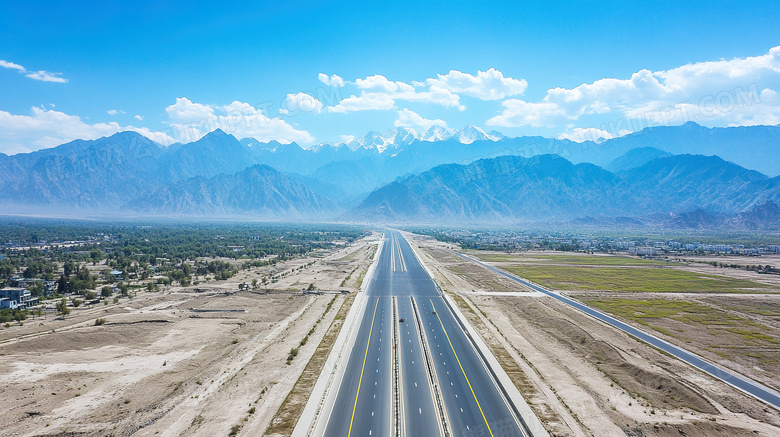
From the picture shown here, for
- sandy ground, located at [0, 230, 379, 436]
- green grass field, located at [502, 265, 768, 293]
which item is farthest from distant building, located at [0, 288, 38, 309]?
green grass field, located at [502, 265, 768, 293]

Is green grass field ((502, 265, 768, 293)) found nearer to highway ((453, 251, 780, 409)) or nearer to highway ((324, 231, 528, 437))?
highway ((453, 251, 780, 409))

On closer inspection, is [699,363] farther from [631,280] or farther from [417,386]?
[631,280]

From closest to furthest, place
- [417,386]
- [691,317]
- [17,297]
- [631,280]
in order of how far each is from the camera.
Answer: [417,386] → [691,317] → [17,297] → [631,280]

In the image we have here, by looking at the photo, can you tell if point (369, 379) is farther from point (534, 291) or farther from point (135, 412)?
point (534, 291)

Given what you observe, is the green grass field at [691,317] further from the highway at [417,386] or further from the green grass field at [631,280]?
the highway at [417,386]

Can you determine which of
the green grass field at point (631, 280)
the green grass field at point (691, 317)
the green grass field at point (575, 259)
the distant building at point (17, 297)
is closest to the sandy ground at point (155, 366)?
the distant building at point (17, 297)

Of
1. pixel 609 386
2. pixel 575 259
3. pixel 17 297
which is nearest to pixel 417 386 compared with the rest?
pixel 609 386

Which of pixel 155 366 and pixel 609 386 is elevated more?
pixel 609 386
